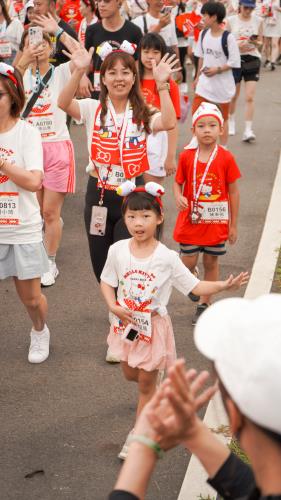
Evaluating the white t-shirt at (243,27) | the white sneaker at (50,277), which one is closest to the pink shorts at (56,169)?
the white sneaker at (50,277)

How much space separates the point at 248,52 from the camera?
1220 centimetres

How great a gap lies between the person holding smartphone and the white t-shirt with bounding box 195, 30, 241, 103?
725mm

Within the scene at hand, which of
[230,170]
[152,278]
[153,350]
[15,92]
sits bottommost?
[153,350]

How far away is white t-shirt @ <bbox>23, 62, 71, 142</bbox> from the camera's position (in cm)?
736

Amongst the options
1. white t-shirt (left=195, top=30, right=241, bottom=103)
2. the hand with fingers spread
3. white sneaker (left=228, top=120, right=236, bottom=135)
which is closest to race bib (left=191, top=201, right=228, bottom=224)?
the hand with fingers spread

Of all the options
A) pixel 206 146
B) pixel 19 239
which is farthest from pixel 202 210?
pixel 19 239

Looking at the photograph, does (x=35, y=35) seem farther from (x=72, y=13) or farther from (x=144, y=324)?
(x=72, y=13)

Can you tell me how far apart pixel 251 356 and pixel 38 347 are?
440 centimetres

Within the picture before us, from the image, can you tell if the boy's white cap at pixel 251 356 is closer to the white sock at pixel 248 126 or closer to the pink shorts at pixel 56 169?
the pink shorts at pixel 56 169

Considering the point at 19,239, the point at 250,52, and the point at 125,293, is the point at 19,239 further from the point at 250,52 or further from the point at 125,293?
the point at 250,52

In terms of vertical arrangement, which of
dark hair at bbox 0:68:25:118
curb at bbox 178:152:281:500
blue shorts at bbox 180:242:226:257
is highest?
dark hair at bbox 0:68:25:118

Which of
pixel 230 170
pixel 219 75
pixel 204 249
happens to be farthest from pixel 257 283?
pixel 219 75

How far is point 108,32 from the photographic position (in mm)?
8703

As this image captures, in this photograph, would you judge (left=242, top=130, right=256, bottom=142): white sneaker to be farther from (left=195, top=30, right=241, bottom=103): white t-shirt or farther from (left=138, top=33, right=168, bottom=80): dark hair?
(left=138, top=33, right=168, bottom=80): dark hair
